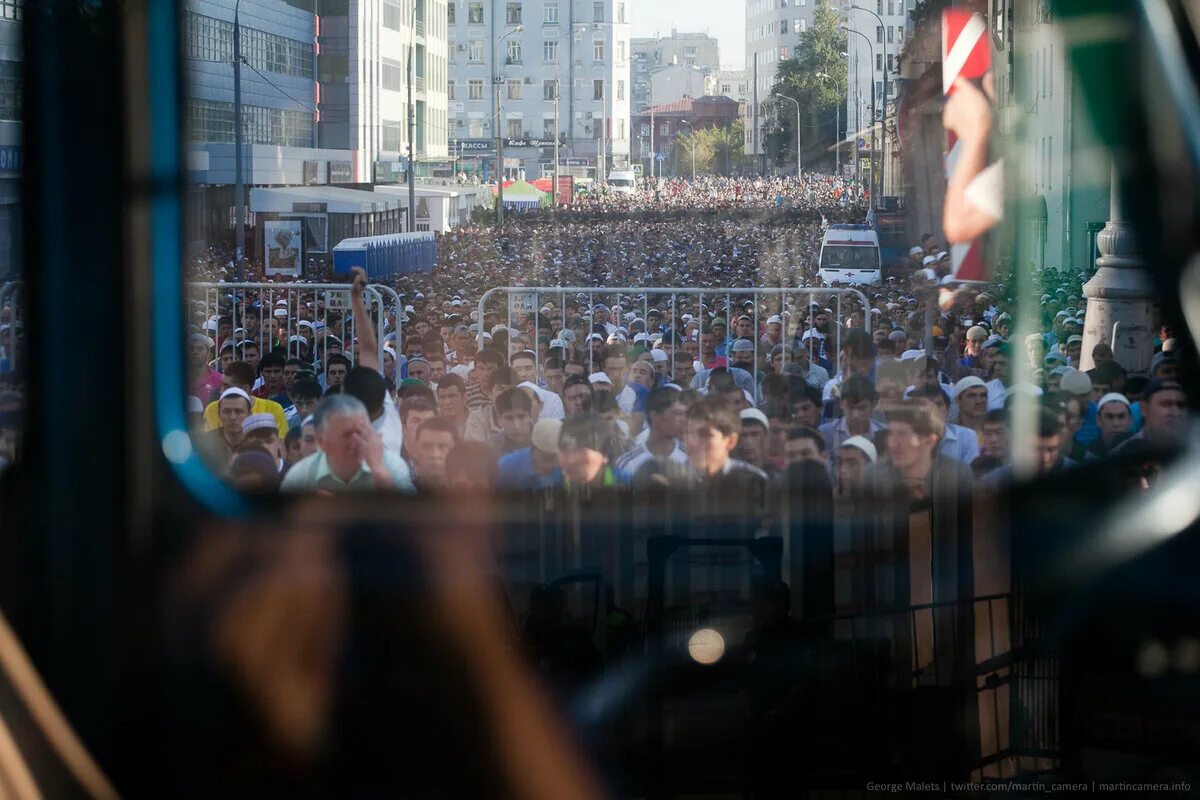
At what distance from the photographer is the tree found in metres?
2.48

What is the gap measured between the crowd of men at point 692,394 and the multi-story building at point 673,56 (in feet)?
1.53

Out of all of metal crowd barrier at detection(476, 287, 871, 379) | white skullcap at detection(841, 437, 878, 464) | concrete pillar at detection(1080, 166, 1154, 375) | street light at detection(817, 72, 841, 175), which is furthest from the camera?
metal crowd barrier at detection(476, 287, 871, 379)

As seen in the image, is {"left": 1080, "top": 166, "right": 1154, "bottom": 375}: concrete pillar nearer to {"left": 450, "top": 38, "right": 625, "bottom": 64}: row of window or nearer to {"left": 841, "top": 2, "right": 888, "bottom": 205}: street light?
{"left": 841, "top": 2, "right": 888, "bottom": 205}: street light

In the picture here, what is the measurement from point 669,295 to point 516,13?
78.5 inches

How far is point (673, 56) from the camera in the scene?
98.7 inches

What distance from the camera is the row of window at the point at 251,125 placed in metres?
2.54

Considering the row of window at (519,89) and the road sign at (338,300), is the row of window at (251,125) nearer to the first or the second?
the row of window at (519,89)

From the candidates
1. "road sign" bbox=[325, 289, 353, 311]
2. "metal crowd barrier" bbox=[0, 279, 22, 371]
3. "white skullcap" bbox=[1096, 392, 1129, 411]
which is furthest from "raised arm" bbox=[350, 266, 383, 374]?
"white skullcap" bbox=[1096, 392, 1129, 411]

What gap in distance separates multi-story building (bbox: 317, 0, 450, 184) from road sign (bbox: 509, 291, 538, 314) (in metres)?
0.70

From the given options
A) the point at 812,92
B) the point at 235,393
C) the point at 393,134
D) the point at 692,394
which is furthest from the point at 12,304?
the point at 812,92

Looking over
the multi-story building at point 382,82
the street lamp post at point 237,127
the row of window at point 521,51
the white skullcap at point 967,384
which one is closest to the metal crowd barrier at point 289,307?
the street lamp post at point 237,127

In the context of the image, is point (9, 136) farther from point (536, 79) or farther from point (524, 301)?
point (524, 301)

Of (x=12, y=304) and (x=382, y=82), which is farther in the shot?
(x=12, y=304)

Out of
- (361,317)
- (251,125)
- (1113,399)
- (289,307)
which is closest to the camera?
(1113,399)
